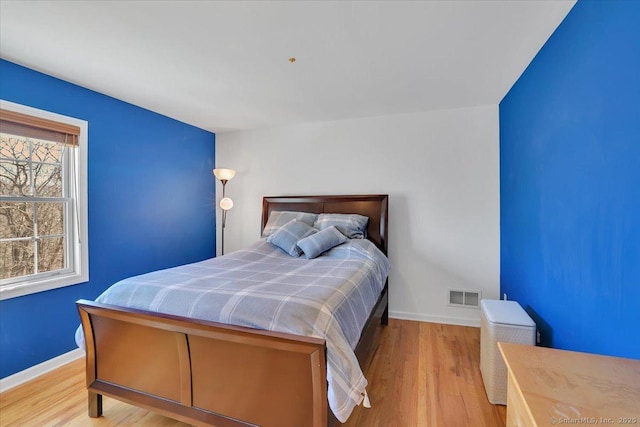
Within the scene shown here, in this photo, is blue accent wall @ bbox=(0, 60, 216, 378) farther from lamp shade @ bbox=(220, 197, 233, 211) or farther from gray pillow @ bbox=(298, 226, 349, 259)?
gray pillow @ bbox=(298, 226, 349, 259)

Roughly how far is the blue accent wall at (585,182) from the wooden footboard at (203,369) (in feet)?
4.18

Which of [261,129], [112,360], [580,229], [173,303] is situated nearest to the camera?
[580,229]

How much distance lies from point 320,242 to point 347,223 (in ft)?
1.61

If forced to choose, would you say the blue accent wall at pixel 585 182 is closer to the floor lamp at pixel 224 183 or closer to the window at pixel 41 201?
the floor lamp at pixel 224 183

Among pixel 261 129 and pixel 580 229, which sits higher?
pixel 261 129

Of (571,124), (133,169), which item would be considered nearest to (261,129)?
(133,169)

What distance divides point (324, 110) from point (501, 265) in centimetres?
252

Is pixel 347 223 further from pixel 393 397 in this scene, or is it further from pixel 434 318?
pixel 393 397

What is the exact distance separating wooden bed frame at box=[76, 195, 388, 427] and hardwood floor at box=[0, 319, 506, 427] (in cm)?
20

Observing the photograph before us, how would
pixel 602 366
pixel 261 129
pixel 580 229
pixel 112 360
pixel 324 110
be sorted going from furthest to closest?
1. pixel 261 129
2. pixel 324 110
3. pixel 112 360
4. pixel 580 229
5. pixel 602 366

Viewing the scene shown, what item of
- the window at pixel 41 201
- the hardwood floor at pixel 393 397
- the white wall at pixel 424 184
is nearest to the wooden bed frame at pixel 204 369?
the hardwood floor at pixel 393 397

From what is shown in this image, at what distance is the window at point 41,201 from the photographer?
215cm

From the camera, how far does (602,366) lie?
91cm

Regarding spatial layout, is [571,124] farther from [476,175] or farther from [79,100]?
[79,100]
